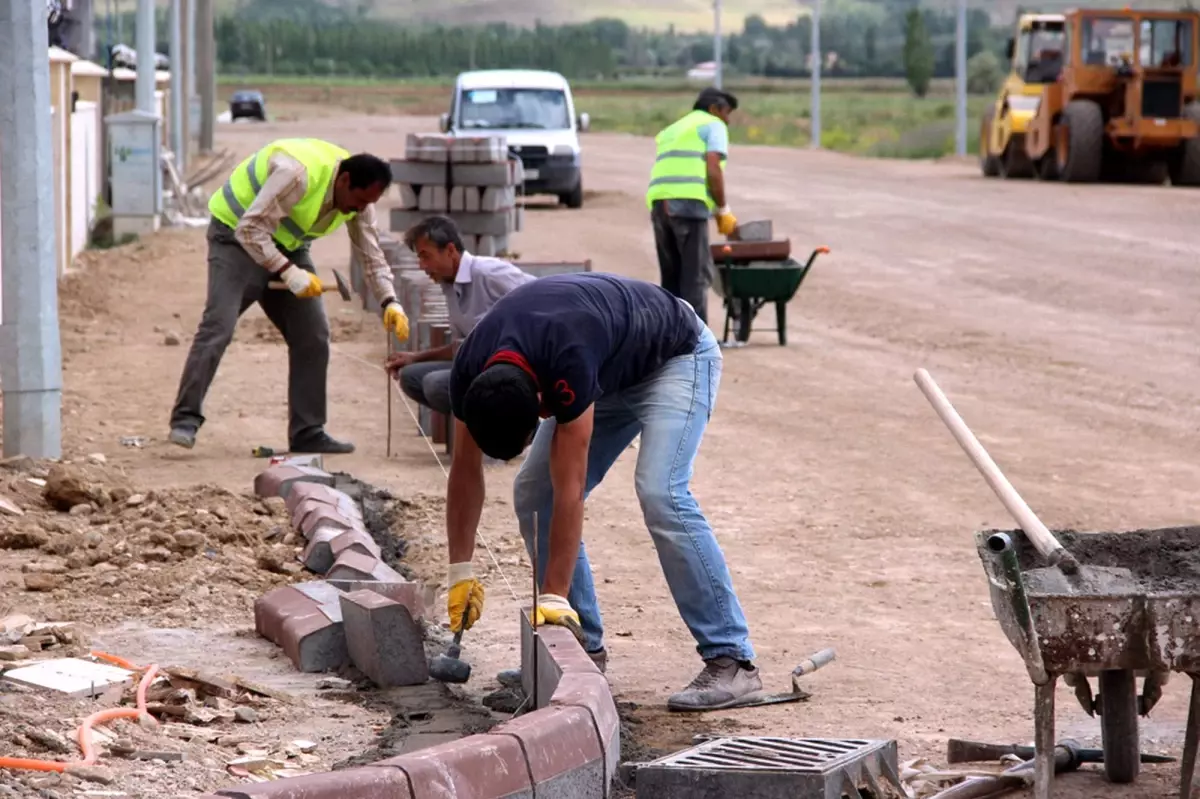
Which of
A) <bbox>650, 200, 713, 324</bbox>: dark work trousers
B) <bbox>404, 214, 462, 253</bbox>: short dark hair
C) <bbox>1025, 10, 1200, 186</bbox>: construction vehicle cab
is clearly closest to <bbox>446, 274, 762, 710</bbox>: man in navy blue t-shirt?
<bbox>404, 214, 462, 253</bbox>: short dark hair

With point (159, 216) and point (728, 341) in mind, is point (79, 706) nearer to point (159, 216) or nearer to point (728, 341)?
point (728, 341)

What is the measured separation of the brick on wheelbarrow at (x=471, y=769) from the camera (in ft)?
12.5

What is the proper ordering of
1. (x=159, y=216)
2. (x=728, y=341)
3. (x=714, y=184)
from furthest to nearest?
(x=159, y=216) → (x=728, y=341) → (x=714, y=184)

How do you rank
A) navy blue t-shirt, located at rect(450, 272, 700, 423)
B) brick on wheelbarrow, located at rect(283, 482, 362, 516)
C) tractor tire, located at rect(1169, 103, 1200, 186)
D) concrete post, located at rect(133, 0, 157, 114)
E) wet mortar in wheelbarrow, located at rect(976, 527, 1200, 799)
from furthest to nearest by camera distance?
tractor tire, located at rect(1169, 103, 1200, 186) → concrete post, located at rect(133, 0, 157, 114) → brick on wheelbarrow, located at rect(283, 482, 362, 516) → navy blue t-shirt, located at rect(450, 272, 700, 423) → wet mortar in wheelbarrow, located at rect(976, 527, 1200, 799)

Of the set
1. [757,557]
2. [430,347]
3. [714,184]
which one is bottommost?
[757,557]

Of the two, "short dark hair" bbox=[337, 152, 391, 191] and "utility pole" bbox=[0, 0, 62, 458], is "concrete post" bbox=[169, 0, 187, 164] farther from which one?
"short dark hair" bbox=[337, 152, 391, 191]

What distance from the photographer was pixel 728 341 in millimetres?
13766

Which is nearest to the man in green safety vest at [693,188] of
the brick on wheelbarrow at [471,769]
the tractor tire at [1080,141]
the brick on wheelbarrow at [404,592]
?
the brick on wheelbarrow at [404,592]

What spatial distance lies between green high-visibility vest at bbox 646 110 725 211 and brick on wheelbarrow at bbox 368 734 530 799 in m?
8.94

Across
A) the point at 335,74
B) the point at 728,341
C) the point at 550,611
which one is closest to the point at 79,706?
the point at 550,611

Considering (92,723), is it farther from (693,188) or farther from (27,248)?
(693,188)

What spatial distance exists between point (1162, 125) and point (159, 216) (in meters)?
14.7

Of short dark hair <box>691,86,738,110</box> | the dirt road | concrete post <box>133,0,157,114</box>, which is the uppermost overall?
concrete post <box>133,0,157,114</box>

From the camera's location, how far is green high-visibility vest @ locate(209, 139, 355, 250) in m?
8.58
